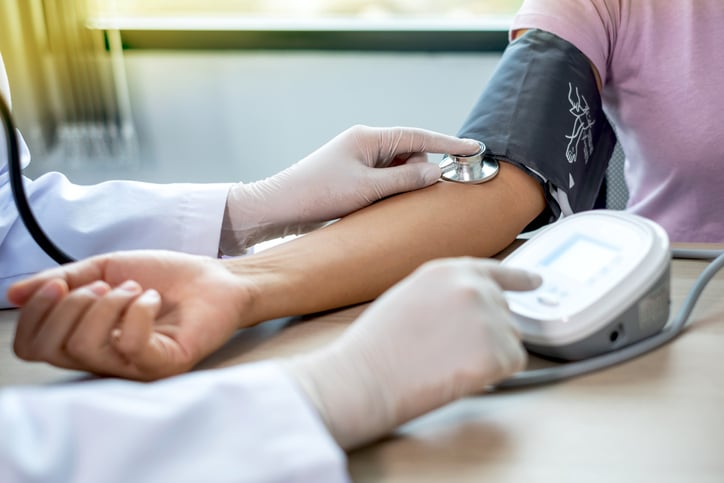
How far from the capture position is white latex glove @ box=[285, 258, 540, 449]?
1.78 ft

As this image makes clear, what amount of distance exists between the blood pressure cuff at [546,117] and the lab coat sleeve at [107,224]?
0.35m

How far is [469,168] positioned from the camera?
0.94m

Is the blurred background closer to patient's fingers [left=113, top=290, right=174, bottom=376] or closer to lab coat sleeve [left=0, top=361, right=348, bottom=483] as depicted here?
patient's fingers [left=113, top=290, right=174, bottom=376]

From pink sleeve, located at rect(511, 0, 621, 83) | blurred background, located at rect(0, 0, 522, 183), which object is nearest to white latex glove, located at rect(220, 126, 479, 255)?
pink sleeve, located at rect(511, 0, 621, 83)

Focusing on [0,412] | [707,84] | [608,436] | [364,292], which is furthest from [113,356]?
[707,84]

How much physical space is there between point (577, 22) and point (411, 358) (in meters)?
0.67

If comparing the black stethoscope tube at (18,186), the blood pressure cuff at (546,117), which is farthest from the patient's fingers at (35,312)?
the blood pressure cuff at (546,117)

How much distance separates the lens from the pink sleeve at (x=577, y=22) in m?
1.03

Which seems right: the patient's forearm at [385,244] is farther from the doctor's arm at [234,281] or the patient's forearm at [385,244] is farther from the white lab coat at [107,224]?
the white lab coat at [107,224]

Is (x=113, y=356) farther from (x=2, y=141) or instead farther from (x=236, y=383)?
(x=2, y=141)

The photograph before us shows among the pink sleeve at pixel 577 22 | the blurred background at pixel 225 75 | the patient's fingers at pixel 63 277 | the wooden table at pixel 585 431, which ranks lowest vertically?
the blurred background at pixel 225 75

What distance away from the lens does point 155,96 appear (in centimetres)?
277

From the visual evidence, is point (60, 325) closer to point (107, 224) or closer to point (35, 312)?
point (35, 312)

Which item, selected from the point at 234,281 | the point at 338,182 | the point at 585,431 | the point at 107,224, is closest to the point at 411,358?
the point at 585,431
